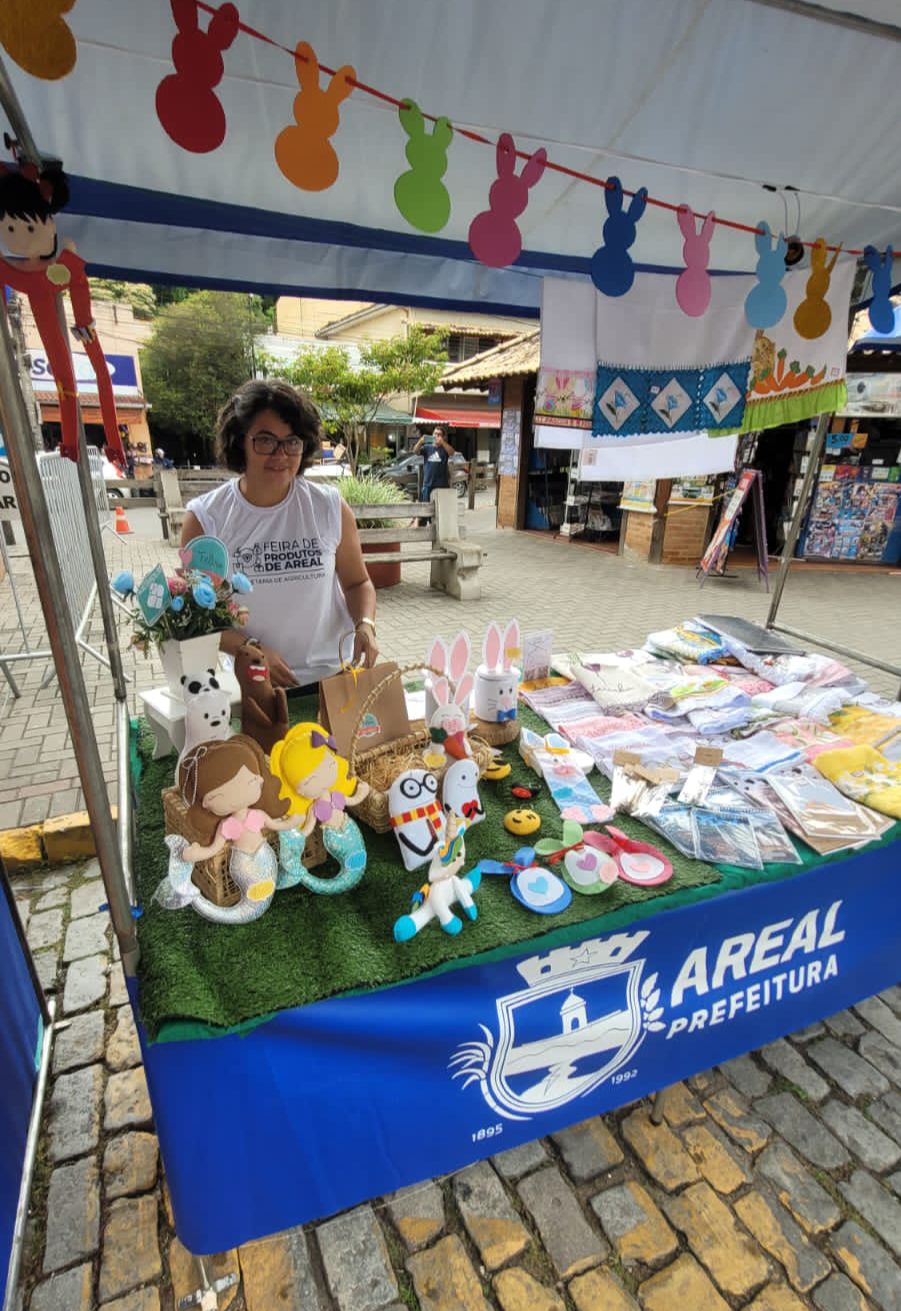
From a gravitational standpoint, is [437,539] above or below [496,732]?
below

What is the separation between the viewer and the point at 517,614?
6.46 metres

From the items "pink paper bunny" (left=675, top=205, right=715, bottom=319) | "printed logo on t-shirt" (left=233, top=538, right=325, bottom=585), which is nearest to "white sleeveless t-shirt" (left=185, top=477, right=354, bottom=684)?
"printed logo on t-shirt" (left=233, top=538, right=325, bottom=585)

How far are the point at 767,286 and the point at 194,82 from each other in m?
1.78

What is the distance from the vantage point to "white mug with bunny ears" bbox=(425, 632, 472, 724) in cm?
164

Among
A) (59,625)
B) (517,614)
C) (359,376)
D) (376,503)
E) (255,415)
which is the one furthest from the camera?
(359,376)

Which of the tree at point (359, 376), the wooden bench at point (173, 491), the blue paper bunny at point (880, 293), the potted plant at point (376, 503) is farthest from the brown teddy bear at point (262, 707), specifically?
the tree at point (359, 376)

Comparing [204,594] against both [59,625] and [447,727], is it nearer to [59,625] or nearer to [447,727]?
[59,625]

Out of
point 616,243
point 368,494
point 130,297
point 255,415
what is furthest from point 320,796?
point 130,297

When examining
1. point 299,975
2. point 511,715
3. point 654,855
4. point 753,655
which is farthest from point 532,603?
point 299,975

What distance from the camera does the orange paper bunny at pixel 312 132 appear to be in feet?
3.81

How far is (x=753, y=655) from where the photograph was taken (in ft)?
8.54

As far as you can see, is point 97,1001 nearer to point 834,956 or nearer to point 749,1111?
point 749,1111

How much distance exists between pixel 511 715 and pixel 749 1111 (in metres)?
1.30

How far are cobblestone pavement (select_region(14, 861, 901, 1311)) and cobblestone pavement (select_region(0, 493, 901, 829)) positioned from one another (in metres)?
1.76
